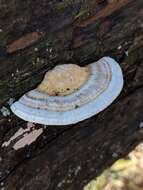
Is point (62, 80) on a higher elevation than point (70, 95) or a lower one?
higher

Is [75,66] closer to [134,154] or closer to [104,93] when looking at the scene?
[104,93]

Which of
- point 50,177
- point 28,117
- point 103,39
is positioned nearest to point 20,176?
point 50,177

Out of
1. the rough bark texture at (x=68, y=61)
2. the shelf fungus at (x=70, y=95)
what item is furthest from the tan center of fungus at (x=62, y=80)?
the rough bark texture at (x=68, y=61)

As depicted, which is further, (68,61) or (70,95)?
(68,61)

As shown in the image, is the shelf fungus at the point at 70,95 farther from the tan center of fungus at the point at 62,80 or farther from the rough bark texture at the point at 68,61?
the rough bark texture at the point at 68,61

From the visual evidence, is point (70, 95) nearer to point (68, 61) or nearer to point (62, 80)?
point (62, 80)

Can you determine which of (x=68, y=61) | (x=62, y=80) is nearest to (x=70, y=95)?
(x=62, y=80)
